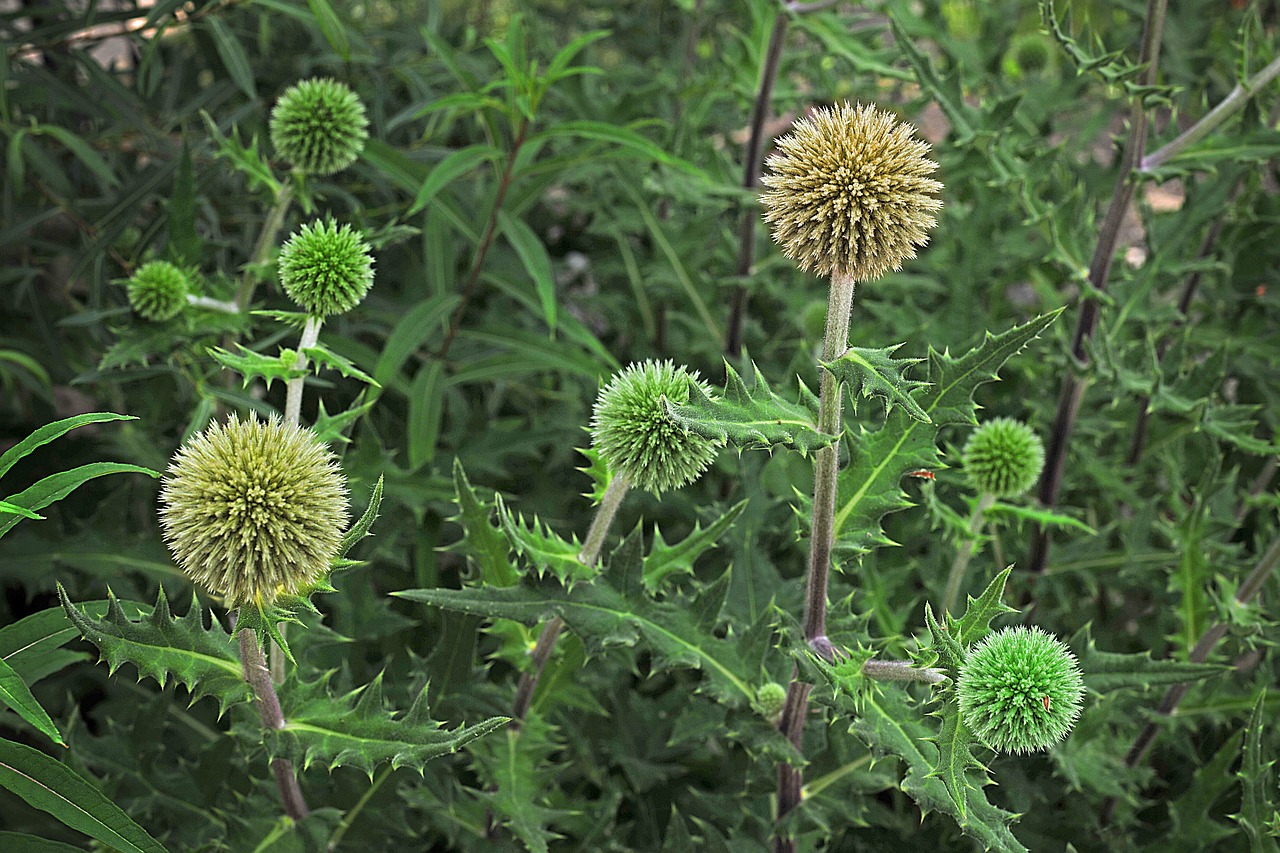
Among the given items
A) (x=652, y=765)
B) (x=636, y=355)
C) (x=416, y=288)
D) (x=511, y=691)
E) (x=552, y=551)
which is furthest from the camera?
(x=636, y=355)

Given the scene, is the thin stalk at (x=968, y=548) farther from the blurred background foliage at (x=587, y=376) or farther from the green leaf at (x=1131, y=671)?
the green leaf at (x=1131, y=671)

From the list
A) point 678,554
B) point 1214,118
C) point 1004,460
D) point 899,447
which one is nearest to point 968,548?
point 1004,460

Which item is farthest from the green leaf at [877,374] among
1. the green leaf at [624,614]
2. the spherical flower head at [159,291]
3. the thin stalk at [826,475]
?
the spherical flower head at [159,291]

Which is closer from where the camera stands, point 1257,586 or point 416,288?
point 1257,586

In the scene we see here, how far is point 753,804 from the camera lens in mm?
1845

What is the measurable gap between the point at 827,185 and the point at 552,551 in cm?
61

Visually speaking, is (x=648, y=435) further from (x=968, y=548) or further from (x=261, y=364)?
(x=968, y=548)

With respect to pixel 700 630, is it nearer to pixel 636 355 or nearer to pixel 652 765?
pixel 652 765

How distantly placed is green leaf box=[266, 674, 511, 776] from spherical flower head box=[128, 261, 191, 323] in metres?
0.71

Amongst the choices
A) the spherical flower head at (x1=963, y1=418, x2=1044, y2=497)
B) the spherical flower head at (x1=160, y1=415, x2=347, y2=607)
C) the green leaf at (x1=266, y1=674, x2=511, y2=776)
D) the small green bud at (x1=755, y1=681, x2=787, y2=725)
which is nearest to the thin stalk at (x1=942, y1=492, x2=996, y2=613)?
the spherical flower head at (x1=963, y1=418, x2=1044, y2=497)

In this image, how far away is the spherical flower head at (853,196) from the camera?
1.11 meters

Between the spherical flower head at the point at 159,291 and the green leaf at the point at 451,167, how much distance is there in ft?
1.30

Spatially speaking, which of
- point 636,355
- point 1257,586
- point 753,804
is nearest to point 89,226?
point 636,355

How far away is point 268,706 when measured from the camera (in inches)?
50.6
